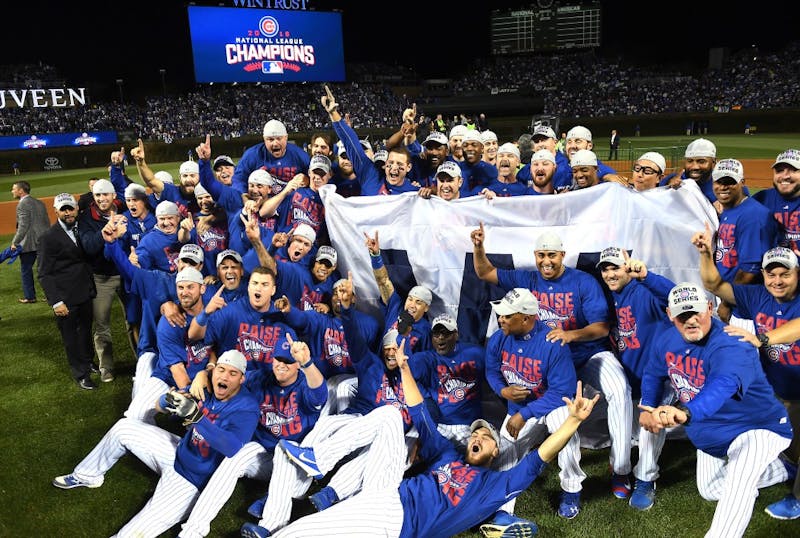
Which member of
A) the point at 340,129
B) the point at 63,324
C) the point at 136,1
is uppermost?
the point at 136,1

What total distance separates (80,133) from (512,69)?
44.1 m

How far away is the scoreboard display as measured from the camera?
A: 201ft

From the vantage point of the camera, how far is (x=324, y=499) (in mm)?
4434

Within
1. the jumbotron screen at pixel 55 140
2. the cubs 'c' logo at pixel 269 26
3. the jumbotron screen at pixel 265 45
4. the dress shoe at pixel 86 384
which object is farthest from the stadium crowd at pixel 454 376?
the cubs 'c' logo at pixel 269 26

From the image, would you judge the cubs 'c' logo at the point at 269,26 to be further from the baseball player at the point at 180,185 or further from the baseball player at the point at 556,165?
the baseball player at the point at 556,165

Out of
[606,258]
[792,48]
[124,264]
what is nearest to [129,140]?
[124,264]

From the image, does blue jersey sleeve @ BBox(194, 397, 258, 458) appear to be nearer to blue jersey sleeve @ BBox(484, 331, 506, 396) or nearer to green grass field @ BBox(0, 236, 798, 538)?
green grass field @ BBox(0, 236, 798, 538)

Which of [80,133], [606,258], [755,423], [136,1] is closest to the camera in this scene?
[755,423]

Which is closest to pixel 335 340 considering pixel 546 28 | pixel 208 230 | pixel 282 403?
pixel 282 403

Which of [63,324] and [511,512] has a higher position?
[63,324]

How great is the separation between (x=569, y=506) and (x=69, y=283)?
6.21 metres

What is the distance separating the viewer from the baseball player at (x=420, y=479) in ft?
13.0

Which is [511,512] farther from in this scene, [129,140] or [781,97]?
[781,97]

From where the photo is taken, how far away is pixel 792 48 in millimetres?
52969
